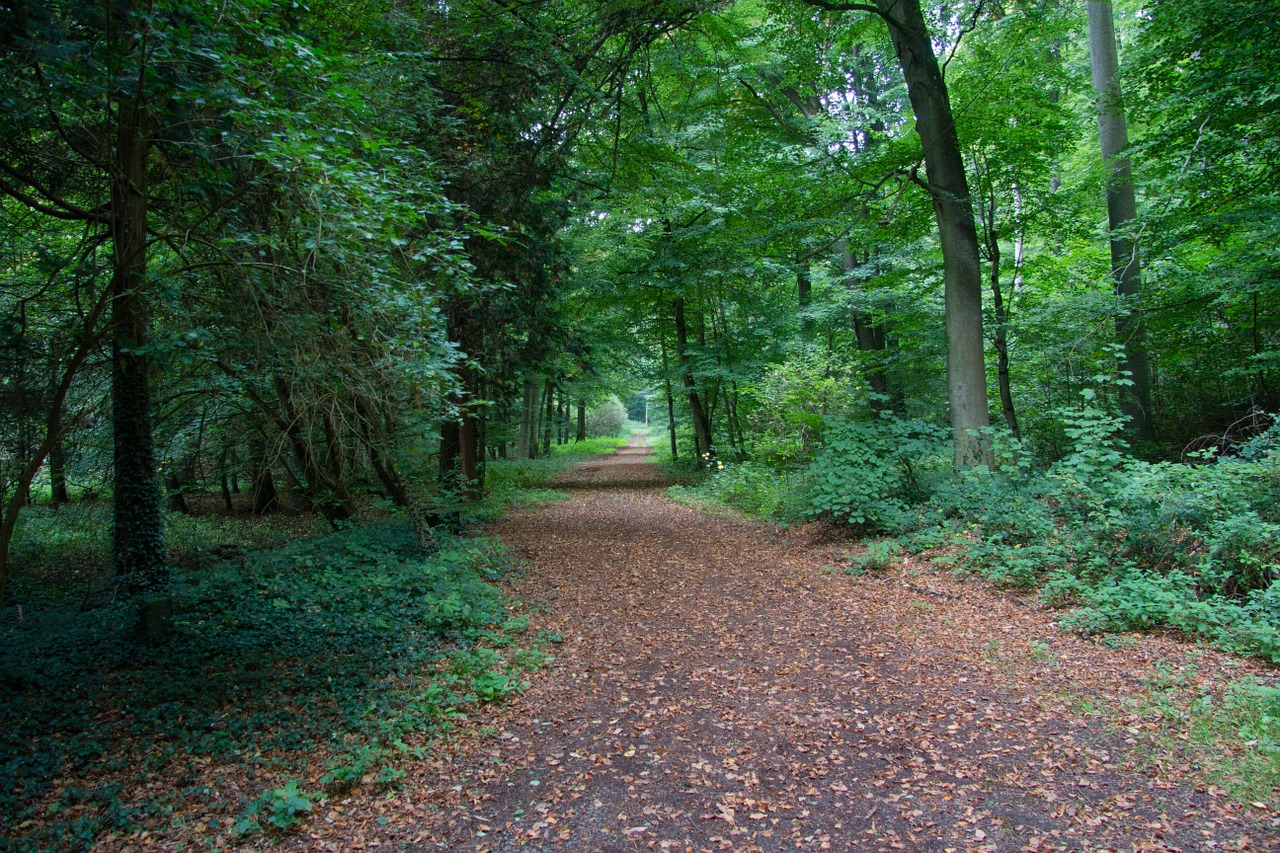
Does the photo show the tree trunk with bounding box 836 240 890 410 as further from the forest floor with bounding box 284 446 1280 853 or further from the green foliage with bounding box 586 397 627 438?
the green foliage with bounding box 586 397 627 438

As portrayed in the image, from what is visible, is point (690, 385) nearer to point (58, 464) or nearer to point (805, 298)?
point (805, 298)

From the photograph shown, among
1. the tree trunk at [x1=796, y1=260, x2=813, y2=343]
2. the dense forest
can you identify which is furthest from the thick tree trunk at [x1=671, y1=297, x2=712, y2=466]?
the tree trunk at [x1=796, y1=260, x2=813, y2=343]

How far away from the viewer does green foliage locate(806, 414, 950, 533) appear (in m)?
8.20

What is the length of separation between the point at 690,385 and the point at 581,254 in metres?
4.98

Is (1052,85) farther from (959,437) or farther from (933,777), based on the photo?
(933,777)

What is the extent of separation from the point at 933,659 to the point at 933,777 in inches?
63.3

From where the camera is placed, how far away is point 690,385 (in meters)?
18.4

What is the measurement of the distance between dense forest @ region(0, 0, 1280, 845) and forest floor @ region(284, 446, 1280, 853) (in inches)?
36.8

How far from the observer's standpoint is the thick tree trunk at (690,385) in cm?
1744

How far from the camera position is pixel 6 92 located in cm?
354

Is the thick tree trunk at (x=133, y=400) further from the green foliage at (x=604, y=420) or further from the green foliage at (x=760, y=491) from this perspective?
the green foliage at (x=604, y=420)

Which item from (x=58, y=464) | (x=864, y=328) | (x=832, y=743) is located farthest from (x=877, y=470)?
(x=58, y=464)

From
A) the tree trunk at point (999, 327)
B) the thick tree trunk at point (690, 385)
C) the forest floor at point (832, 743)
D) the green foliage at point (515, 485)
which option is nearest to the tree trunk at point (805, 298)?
the thick tree trunk at point (690, 385)

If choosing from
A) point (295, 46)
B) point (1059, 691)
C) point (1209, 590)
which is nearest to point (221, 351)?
point (295, 46)
